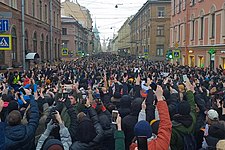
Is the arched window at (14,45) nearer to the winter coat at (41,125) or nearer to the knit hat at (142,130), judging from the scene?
the winter coat at (41,125)

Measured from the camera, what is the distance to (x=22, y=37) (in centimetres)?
2459

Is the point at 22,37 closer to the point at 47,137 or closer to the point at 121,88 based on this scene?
the point at 121,88

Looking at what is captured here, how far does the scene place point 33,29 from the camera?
30203 mm

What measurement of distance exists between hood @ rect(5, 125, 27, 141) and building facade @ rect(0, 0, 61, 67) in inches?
715

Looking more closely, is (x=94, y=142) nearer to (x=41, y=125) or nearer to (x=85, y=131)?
(x=85, y=131)

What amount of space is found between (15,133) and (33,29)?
27.6 meters

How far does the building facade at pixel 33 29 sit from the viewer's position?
22.6 meters

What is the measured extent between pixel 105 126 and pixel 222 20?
2277cm

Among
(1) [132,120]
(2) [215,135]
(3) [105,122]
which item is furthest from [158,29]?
(2) [215,135]

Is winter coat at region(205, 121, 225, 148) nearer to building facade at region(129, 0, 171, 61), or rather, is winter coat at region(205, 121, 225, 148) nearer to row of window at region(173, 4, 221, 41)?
row of window at region(173, 4, 221, 41)

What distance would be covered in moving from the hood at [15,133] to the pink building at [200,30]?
22.4m

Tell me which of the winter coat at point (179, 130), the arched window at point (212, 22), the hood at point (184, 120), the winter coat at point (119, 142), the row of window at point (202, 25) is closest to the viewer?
the winter coat at point (119, 142)

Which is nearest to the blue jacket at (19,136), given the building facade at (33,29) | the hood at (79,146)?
the hood at (79,146)

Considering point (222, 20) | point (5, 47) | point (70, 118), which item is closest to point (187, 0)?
point (222, 20)
